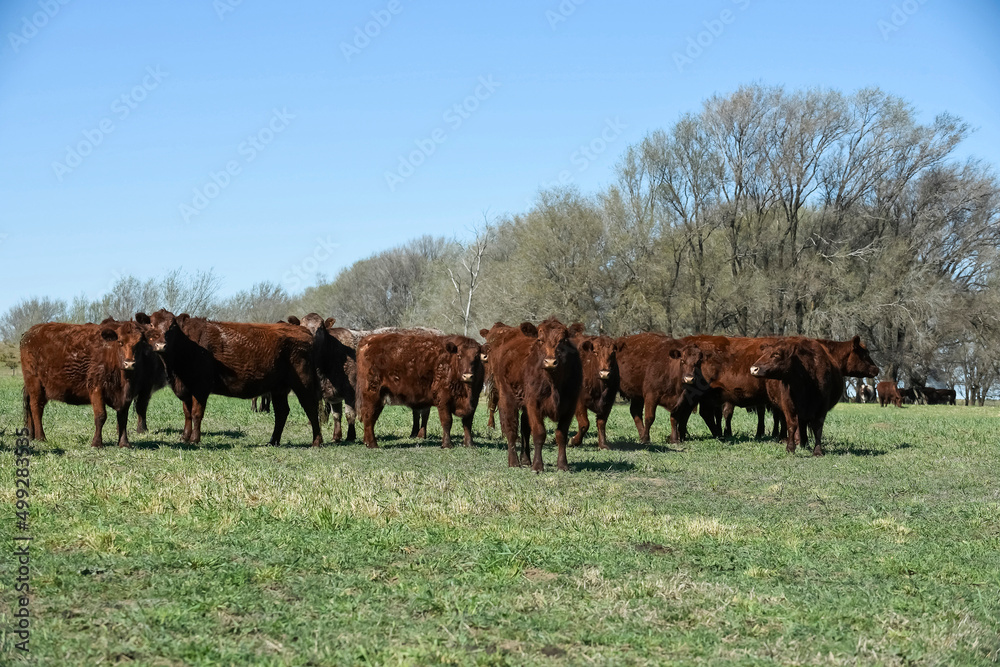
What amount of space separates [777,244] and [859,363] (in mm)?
27586

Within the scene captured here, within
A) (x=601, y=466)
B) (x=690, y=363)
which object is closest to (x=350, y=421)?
(x=601, y=466)

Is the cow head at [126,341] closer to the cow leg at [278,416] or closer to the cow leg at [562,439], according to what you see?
the cow leg at [278,416]

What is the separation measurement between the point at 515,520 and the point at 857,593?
10.0 ft

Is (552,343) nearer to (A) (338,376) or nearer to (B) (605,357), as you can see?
(B) (605,357)

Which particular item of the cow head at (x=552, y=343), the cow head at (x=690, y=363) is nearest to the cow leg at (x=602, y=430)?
the cow head at (x=690, y=363)

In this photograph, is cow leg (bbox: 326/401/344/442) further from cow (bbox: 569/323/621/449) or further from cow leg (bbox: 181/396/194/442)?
cow (bbox: 569/323/621/449)

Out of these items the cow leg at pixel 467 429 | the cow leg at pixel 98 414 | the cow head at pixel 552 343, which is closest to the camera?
the cow head at pixel 552 343

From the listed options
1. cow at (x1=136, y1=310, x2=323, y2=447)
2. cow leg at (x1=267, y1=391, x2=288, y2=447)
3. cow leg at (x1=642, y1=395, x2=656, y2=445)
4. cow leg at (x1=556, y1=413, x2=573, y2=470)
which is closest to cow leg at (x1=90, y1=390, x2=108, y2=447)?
cow at (x1=136, y1=310, x2=323, y2=447)

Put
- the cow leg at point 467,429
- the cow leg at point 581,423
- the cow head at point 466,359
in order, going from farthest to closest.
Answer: the cow leg at point 581,423
the cow leg at point 467,429
the cow head at point 466,359

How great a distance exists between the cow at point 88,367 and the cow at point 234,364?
0.89 metres

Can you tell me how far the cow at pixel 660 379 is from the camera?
17.3m

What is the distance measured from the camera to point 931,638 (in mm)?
5395

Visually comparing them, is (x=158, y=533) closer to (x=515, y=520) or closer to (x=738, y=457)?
(x=515, y=520)

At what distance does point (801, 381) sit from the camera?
16156mm
